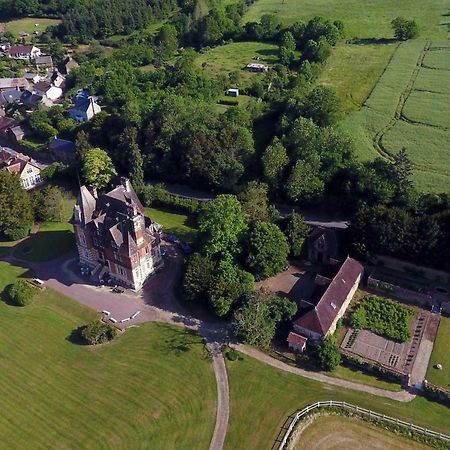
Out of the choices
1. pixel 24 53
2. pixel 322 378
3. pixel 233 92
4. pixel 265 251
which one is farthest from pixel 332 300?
pixel 24 53

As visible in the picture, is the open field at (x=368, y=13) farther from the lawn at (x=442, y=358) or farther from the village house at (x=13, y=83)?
the lawn at (x=442, y=358)

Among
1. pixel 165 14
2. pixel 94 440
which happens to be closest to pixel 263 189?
pixel 94 440

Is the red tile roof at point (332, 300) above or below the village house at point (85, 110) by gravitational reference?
below

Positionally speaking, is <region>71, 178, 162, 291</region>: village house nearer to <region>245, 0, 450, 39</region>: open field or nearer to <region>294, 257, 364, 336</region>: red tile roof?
<region>294, 257, 364, 336</region>: red tile roof

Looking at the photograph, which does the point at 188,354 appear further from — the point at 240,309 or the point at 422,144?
the point at 422,144

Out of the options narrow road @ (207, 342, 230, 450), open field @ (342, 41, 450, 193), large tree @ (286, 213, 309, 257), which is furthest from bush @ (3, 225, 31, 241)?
open field @ (342, 41, 450, 193)

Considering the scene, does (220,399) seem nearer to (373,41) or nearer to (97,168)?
(97,168)

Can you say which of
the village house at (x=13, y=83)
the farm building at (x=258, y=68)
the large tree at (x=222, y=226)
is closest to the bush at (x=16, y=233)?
the large tree at (x=222, y=226)
